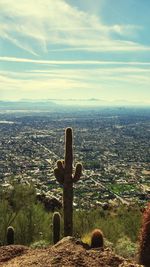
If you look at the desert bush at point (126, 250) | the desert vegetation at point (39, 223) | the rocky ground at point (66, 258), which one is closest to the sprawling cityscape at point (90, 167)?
the desert vegetation at point (39, 223)

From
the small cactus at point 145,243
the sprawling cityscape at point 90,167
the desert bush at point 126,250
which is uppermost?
the small cactus at point 145,243

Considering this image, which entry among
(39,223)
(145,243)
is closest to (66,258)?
(145,243)

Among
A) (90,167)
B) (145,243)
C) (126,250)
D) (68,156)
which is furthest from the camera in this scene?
(90,167)

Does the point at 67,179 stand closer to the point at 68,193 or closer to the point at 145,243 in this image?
the point at 68,193

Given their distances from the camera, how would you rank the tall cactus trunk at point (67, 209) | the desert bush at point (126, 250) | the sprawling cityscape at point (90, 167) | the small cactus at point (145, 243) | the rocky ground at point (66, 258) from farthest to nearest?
the sprawling cityscape at point (90, 167) < the tall cactus trunk at point (67, 209) < the desert bush at point (126, 250) < the small cactus at point (145, 243) < the rocky ground at point (66, 258)

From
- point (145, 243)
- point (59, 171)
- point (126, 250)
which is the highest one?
point (59, 171)

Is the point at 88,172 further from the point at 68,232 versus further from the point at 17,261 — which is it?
the point at 17,261

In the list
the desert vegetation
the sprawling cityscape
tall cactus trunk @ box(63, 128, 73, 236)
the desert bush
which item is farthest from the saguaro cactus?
the sprawling cityscape

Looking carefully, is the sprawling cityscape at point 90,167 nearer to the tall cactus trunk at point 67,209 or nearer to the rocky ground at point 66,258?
the tall cactus trunk at point 67,209

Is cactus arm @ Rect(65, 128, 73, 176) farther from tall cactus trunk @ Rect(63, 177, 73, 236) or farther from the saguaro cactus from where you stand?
tall cactus trunk @ Rect(63, 177, 73, 236)
